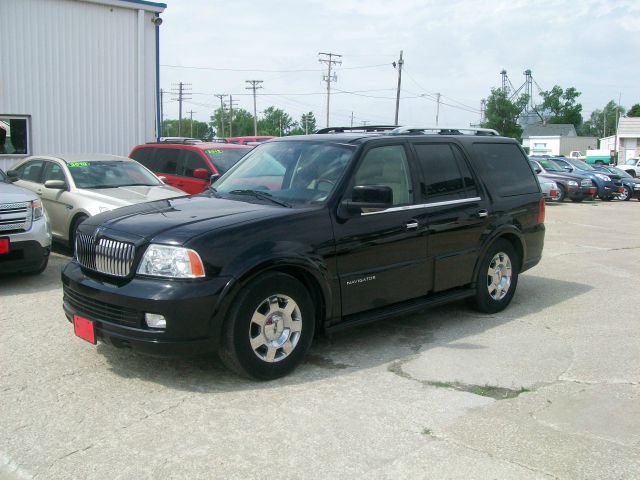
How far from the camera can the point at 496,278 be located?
6863 millimetres

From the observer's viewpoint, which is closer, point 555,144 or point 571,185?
point 571,185

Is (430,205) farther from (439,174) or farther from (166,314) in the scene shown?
(166,314)

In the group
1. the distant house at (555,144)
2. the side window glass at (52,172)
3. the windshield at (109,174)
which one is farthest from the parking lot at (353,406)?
the distant house at (555,144)

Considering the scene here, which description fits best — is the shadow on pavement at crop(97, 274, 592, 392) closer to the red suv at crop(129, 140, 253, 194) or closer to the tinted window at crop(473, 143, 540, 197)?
the tinted window at crop(473, 143, 540, 197)

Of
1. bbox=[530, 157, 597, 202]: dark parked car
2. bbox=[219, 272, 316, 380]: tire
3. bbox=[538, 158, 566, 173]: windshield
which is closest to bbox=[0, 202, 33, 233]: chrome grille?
bbox=[219, 272, 316, 380]: tire

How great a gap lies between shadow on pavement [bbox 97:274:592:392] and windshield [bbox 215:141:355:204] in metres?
1.31

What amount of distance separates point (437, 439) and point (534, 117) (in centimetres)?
13178

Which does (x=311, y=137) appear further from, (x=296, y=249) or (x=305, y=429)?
(x=305, y=429)

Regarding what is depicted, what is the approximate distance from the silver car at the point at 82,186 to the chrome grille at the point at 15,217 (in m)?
1.25

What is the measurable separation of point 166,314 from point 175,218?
86cm

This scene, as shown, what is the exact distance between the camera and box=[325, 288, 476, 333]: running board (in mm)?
5215

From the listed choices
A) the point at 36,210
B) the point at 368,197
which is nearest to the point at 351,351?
the point at 368,197

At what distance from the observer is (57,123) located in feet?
51.8

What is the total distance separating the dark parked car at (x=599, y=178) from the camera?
85.1ft
